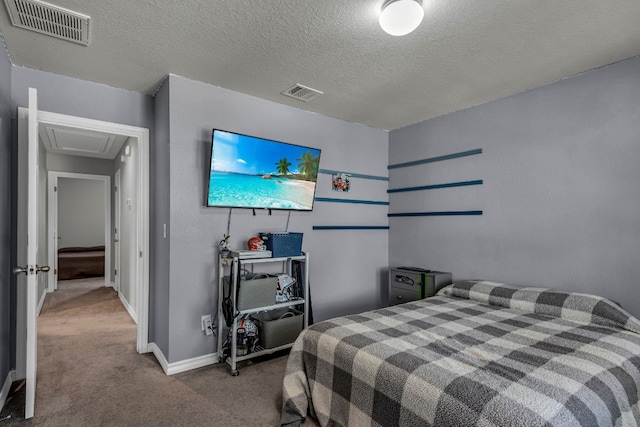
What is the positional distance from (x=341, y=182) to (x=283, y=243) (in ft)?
3.88

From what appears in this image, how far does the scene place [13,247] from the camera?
2502 millimetres

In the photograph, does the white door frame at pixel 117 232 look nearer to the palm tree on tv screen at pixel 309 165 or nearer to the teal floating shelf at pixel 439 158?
the palm tree on tv screen at pixel 309 165

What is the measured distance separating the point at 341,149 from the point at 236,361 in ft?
7.97

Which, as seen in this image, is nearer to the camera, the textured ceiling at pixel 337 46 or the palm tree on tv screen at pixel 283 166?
the textured ceiling at pixel 337 46

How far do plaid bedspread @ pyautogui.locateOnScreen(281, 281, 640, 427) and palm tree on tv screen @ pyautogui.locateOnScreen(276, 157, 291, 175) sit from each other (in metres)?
→ 1.59

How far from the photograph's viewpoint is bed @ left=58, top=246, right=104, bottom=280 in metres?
6.57

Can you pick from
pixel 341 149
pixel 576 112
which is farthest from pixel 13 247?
pixel 576 112

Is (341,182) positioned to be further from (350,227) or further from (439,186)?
(439,186)

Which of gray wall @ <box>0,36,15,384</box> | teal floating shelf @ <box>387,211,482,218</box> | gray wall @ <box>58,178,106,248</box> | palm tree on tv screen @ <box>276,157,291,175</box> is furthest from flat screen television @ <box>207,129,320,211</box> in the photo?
gray wall @ <box>58,178,106,248</box>

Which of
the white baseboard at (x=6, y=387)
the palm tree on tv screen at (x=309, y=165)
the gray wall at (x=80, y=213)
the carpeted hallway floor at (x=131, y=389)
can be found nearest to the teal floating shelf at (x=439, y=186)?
the palm tree on tv screen at (x=309, y=165)

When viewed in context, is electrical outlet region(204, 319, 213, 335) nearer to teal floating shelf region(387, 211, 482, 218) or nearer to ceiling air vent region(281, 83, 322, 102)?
ceiling air vent region(281, 83, 322, 102)

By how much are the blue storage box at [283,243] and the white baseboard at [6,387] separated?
1996mm

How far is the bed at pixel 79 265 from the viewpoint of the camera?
6.57 metres

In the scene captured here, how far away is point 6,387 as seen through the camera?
7.48 ft
